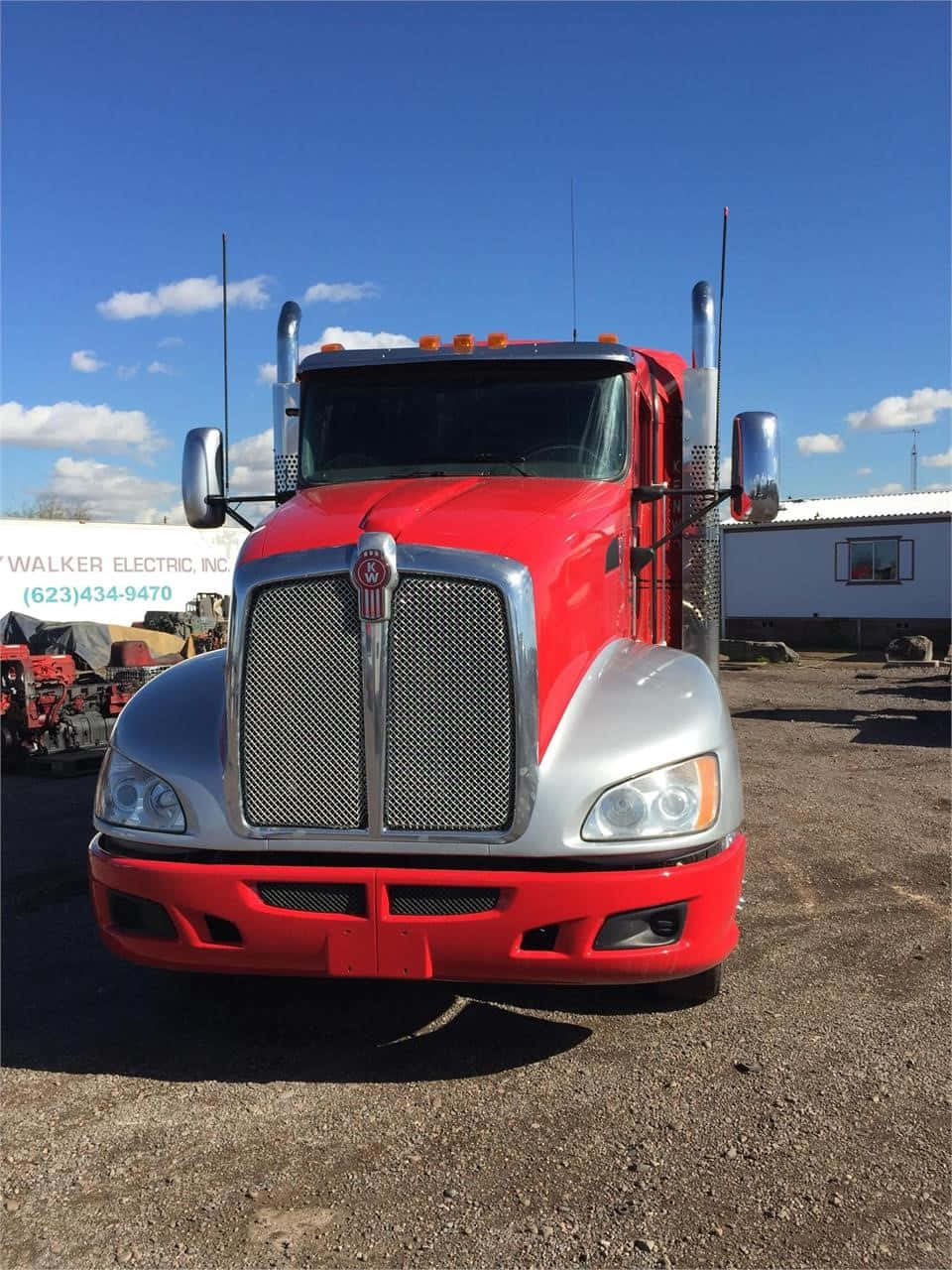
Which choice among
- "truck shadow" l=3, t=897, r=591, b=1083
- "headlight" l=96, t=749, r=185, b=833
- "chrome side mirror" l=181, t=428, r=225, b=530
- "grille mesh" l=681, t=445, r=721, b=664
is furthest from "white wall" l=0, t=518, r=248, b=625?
"headlight" l=96, t=749, r=185, b=833

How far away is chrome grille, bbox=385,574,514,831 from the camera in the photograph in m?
3.58

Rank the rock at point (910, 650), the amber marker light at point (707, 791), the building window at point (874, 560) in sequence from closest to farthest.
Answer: the amber marker light at point (707, 791), the rock at point (910, 650), the building window at point (874, 560)

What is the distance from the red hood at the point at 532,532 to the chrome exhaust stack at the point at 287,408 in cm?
101

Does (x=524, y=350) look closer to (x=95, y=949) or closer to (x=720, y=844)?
Answer: (x=720, y=844)

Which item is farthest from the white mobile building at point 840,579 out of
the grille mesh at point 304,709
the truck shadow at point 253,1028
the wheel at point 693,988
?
the grille mesh at point 304,709

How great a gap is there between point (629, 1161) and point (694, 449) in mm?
3884

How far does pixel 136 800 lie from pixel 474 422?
225cm

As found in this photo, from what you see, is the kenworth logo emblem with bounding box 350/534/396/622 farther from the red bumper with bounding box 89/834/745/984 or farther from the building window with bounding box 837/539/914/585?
the building window with bounding box 837/539/914/585

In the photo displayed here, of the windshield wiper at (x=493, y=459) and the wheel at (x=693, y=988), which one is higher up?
the windshield wiper at (x=493, y=459)

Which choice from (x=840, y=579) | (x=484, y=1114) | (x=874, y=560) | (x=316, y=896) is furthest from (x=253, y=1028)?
(x=840, y=579)

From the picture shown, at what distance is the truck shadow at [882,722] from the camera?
12.6m

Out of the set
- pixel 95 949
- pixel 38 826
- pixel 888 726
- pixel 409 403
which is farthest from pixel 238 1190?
pixel 888 726

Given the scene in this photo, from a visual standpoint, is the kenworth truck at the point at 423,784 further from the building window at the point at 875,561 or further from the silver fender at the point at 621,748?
the building window at the point at 875,561

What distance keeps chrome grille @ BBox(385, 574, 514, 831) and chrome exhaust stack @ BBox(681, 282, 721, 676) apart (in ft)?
8.12
